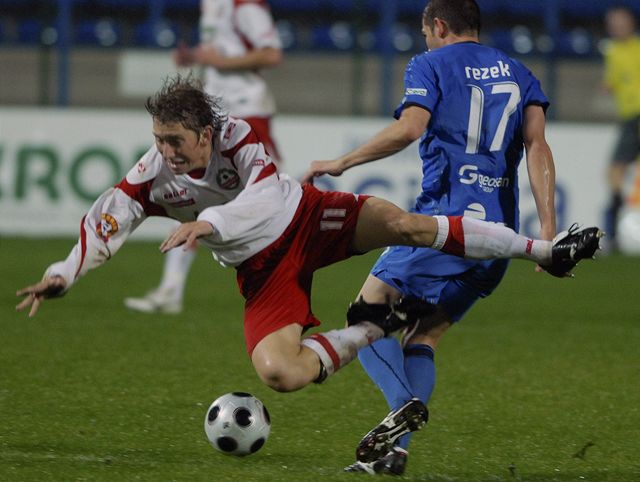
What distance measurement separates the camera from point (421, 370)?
16.2 ft

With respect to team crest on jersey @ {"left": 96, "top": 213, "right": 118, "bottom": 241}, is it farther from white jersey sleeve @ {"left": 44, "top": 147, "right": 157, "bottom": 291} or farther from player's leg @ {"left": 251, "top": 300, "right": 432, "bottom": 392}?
player's leg @ {"left": 251, "top": 300, "right": 432, "bottom": 392}

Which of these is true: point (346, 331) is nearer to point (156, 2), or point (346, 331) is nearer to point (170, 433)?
point (170, 433)

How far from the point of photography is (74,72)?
14.3 m

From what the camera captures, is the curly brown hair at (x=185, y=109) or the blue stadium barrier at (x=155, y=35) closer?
the curly brown hair at (x=185, y=109)

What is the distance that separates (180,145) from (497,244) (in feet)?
4.13

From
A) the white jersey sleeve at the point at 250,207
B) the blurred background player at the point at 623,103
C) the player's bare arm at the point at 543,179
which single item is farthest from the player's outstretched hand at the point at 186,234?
the blurred background player at the point at 623,103

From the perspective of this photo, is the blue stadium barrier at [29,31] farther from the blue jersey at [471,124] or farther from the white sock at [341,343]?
the white sock at [341,343]

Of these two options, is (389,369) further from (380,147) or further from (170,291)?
(170,291)

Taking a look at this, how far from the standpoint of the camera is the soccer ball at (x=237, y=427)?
4.70 metres

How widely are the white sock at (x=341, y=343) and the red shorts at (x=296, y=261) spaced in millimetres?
133

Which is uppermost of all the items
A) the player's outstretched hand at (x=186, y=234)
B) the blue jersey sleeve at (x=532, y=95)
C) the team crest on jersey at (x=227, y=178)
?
the blue jersey sleeve at (x=532, y=95)

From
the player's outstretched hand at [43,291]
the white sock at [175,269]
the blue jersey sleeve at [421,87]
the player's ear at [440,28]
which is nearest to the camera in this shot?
the player's outstretched hand at [43,291]

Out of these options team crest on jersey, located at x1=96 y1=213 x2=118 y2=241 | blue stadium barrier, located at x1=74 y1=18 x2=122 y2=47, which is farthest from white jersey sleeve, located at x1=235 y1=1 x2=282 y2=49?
blue stadium barrier, located at x1=74 y1=18 x2=122 y2=47

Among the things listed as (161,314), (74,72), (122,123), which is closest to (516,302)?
(161,314)
